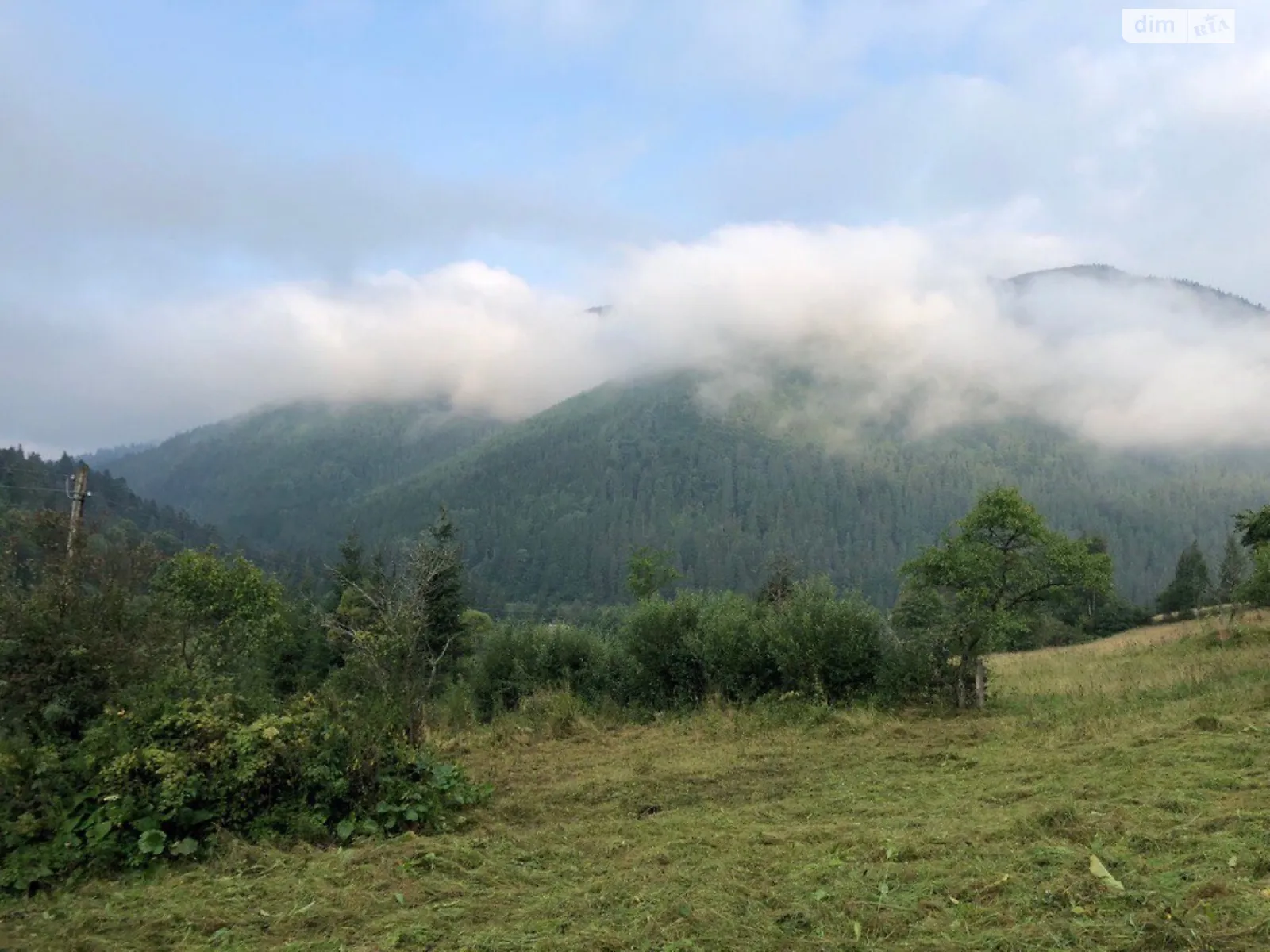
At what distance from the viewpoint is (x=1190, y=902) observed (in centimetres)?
466

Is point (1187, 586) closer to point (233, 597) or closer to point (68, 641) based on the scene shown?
point (233, 597)

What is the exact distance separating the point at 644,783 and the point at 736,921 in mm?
4823

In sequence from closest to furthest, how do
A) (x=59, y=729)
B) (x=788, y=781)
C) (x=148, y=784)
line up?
(x=148, y=784), (x=59, y=729), (x=788, y=781)

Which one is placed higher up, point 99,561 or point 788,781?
point 99,561

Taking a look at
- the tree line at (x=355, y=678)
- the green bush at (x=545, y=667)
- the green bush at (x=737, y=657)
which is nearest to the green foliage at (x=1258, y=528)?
the tree line at (x=355, y=678)

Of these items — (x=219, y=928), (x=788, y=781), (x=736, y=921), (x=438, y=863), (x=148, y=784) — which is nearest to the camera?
(x=736, y=921)

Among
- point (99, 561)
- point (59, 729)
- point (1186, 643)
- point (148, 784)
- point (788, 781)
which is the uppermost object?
point (99, 561)

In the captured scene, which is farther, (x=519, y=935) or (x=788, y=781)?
(x=788, y=781)

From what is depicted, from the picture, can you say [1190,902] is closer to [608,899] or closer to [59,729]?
[608,899]

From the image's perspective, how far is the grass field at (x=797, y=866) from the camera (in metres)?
4.91

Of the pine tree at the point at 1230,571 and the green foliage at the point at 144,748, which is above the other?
the green foliage at the point at 144,748

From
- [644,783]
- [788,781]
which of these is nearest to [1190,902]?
[788,781]

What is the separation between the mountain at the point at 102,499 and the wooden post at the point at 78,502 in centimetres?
9489

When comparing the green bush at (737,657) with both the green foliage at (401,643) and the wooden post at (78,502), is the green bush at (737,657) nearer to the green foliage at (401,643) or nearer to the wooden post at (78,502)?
the green foliage at (401,643)
